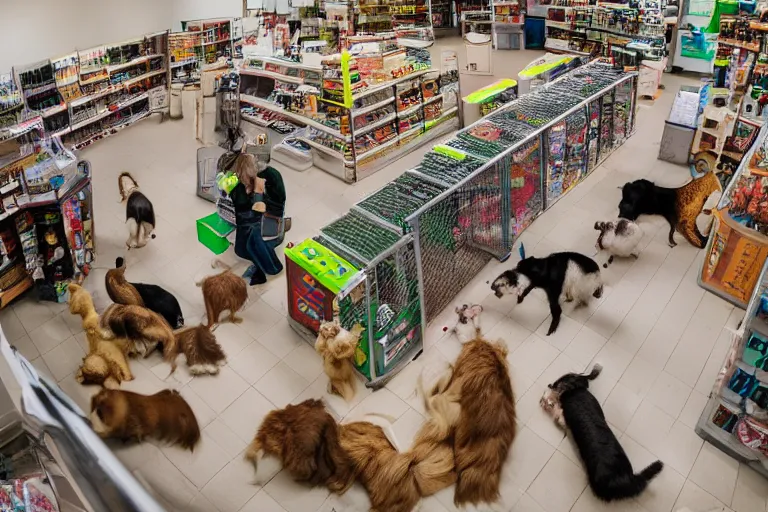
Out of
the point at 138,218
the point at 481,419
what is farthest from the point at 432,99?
the point at 481,419

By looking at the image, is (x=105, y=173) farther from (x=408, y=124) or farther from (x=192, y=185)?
(x=408, y=124)

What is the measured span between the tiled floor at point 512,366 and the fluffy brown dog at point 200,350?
10 cm

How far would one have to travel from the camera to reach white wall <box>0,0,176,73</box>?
7.15 m

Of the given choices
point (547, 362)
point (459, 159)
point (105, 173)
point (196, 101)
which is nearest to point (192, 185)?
point (105, 173)

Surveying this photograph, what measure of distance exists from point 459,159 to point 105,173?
467 cm

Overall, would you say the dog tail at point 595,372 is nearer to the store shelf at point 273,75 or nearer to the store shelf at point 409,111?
the store shelf at point 409,111

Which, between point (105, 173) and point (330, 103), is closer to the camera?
point (330, 103)

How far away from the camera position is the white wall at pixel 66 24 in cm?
715

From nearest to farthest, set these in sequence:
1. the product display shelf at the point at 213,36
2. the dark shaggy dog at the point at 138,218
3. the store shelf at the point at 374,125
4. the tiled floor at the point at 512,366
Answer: the tiled floor at the point at 512,366
the dark shaggy dog at the point at 138,218
the store shelf at the point at 374,125
the product display shelf at the point at 213,36

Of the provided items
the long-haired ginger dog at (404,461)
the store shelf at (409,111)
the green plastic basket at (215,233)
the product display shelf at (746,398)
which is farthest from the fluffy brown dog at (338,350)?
the store shelf at (409,111)

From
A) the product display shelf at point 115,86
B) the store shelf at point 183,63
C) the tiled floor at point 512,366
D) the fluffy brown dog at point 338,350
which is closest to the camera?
the tiled floor at point 512,366

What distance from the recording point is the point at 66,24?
25.3 feet

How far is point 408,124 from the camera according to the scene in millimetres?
7648

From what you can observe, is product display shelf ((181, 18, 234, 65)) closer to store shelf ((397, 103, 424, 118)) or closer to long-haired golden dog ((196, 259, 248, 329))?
store shelf ((397, 103, 424, 118))
